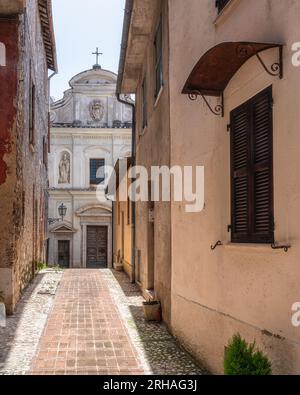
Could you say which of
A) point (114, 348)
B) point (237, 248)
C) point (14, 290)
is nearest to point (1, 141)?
point (14, 290)

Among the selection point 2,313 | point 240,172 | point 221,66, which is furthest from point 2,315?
point 221,66

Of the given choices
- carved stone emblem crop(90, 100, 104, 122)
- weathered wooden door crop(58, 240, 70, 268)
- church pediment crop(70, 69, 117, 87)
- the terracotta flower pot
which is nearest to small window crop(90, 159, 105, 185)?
carved stone emblem crop(90, 100, 104, 122)

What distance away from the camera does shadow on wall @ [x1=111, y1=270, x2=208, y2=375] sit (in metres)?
6.23

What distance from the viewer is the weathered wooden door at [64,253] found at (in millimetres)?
31359

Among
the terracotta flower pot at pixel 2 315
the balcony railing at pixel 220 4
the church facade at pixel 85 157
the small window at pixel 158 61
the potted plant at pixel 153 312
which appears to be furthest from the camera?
the church facade at pixel 85 157

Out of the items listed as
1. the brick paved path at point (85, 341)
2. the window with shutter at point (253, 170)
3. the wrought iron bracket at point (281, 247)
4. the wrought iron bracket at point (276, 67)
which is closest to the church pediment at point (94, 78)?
the brick paved path at point (85, 341)

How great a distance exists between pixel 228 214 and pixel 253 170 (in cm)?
82

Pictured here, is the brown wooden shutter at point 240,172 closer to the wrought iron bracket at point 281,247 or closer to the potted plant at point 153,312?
the wrought iron bracket at point 281,247

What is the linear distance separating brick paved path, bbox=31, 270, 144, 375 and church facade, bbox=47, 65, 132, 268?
19.6 metres

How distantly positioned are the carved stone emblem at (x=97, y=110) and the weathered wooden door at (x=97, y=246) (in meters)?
6.84
